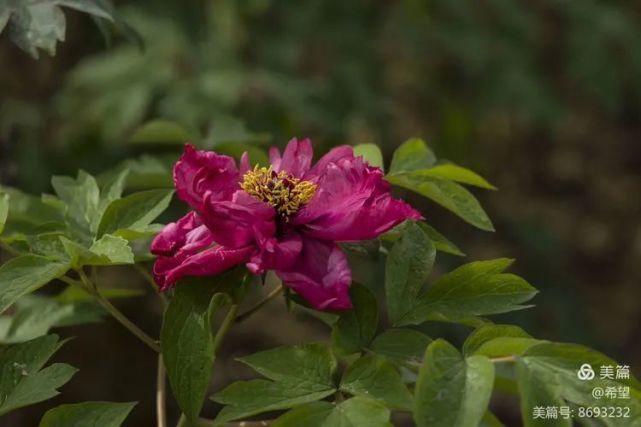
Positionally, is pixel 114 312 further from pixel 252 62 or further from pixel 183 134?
pixel 252 62

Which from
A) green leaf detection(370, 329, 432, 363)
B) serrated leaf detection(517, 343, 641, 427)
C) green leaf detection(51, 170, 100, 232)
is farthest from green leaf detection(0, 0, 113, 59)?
serrated leaf detection(517, 343, 641, 427)

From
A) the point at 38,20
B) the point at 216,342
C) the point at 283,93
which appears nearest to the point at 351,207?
the point at 216,342

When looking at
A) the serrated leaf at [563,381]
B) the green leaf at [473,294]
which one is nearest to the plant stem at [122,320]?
the green leaf at [473,294]

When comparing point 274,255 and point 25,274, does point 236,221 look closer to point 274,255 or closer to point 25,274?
point 274,255

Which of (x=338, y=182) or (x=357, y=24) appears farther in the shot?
(x=357, y=24)

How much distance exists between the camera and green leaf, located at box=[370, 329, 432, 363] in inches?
32.7

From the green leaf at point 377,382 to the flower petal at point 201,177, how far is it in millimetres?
182

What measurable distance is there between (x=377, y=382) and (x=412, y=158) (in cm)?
33

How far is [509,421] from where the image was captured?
290 centimetres

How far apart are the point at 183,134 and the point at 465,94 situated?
1.68m

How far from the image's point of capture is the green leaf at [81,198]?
1027 millimetres

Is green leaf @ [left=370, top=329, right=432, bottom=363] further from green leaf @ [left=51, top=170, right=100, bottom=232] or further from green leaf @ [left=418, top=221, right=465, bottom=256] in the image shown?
green leaf @ [left=51, top=170, right=100, bottom=232]

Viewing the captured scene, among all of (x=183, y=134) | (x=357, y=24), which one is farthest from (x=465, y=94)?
(x=183, y=134)

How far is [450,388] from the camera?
75cm
